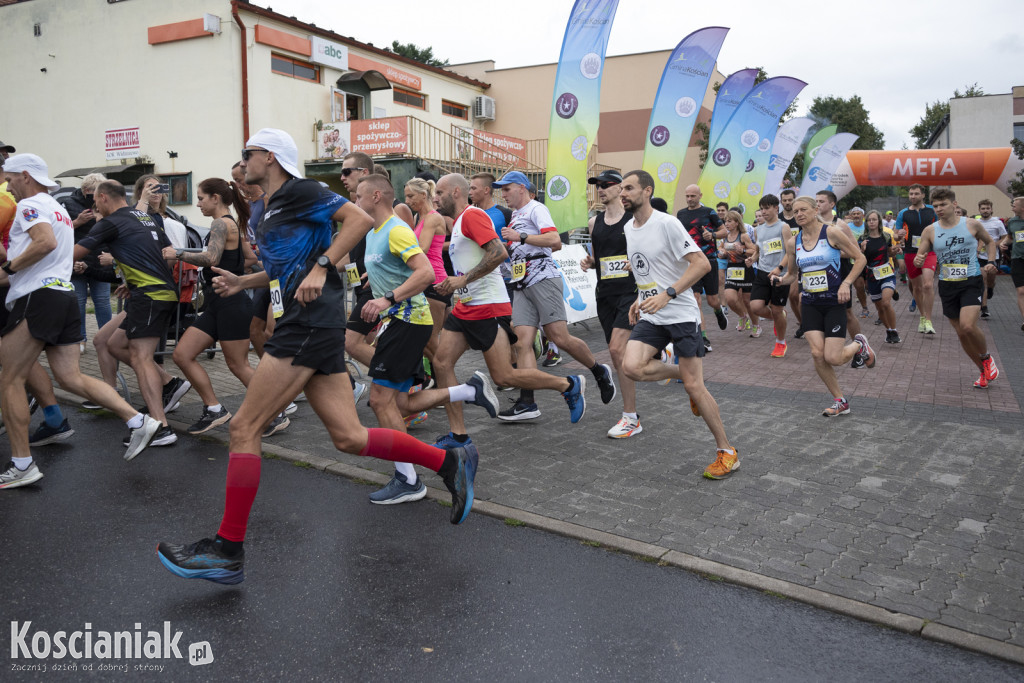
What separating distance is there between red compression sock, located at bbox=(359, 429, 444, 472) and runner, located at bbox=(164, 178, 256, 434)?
104 inches

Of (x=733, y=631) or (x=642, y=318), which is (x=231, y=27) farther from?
(x=733, y=631)

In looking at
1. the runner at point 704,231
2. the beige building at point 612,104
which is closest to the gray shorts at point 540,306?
the runner at point 704,231

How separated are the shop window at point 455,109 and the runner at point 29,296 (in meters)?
27.4

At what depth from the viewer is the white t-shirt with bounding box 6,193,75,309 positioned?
16.0 feet

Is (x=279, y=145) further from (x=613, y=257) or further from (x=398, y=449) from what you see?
(x=613, y=257)

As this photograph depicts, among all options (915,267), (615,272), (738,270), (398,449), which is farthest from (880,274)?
(398,449)

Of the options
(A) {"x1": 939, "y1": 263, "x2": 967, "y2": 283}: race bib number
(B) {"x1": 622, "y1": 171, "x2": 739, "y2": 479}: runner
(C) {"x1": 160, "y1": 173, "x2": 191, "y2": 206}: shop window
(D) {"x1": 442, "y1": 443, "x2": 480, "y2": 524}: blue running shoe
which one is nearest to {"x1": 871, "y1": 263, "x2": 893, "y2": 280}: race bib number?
(A) {"x1": 939, "y1": 263, "x2": 967, "y2": 283}: race bib number

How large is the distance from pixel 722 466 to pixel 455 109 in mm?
29554

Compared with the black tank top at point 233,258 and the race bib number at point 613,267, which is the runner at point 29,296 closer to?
the black tank top at point 233,258

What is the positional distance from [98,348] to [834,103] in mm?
60257

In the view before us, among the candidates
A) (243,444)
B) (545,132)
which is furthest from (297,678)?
(545,132)

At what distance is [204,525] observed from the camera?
431cm

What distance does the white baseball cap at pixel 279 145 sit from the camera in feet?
12.1

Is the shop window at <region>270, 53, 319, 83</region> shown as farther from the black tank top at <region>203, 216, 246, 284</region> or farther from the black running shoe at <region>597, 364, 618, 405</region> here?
the black running shoe at <region>597, 364, 618, 405</region>
